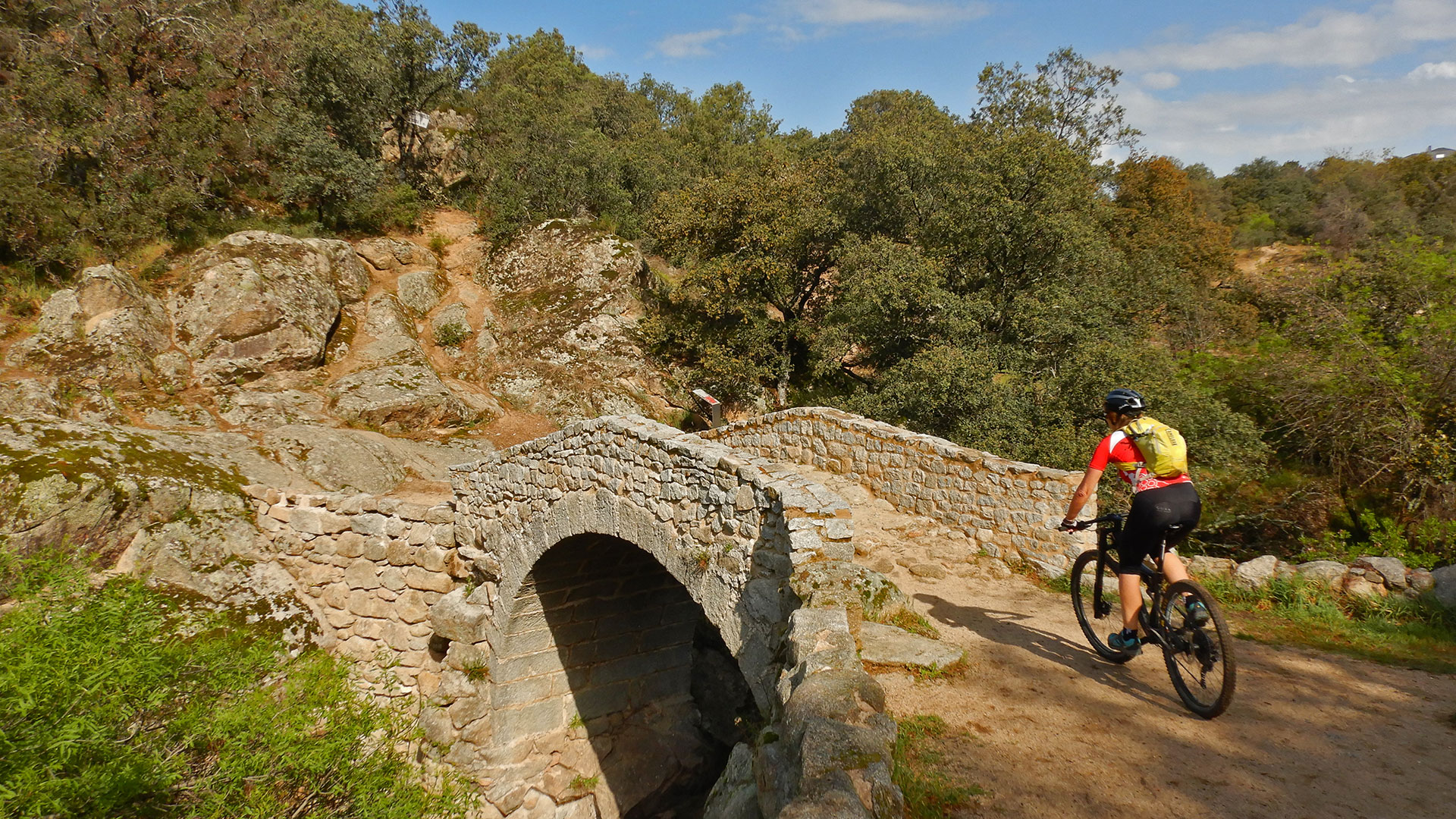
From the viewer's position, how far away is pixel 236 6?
25.2 m

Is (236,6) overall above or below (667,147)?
above

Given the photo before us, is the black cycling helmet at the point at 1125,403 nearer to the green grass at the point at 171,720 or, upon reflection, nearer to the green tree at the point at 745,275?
the green grass at the point at 171,720

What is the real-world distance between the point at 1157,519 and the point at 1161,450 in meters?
0.43

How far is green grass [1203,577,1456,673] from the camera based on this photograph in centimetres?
490

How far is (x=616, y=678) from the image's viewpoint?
995cm

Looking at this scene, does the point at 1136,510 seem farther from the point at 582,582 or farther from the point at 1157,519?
the point at 582,582

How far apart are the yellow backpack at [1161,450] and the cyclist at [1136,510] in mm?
51

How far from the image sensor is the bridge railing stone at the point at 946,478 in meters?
8.41

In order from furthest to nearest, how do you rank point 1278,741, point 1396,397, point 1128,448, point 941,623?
point 1396,397 → point 941,623 → point 1128,448 → point 1278,741

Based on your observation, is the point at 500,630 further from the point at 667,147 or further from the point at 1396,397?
the point at 667,147

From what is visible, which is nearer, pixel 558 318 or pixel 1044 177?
pixel 1044 177

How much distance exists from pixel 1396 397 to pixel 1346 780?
9.68m

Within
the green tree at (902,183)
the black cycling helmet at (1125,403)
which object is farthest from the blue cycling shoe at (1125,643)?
the green tree at (902,183)

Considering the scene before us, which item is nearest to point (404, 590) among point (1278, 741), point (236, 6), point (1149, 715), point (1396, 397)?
point (1149, 715)
